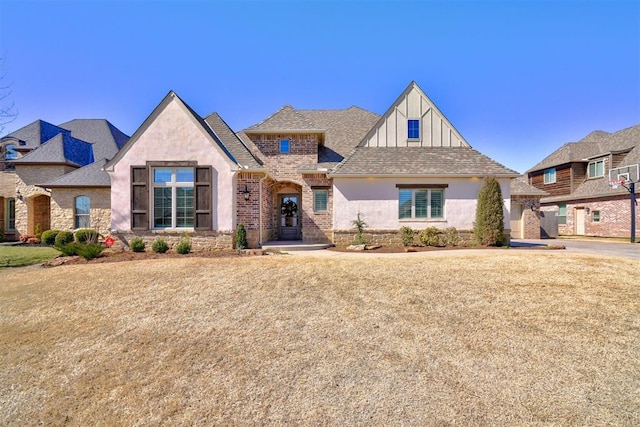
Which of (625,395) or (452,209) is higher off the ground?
(452,209)

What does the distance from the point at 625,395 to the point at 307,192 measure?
13.8 metres

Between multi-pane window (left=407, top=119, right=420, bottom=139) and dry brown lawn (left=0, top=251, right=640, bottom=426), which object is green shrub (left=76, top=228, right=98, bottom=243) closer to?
dry brown lawn (left=0, top=251, right=640, bottom=426)

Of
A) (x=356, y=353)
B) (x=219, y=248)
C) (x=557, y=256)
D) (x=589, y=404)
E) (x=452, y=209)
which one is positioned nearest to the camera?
(x=589, y=404)

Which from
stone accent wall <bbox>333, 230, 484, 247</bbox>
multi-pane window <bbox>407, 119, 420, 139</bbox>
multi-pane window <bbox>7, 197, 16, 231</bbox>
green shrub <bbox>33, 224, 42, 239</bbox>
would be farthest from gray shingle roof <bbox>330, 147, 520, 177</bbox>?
multi-pane window <bbox>7, 197, 16, 231</bbox>

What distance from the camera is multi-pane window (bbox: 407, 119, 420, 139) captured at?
15.2 metres

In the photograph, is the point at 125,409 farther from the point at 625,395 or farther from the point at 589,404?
the point at 625,395

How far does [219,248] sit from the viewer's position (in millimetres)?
12320

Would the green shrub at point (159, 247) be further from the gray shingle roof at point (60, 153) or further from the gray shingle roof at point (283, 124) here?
the gray shingle roof at point (60, 153)

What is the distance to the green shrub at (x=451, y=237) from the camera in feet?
44.3

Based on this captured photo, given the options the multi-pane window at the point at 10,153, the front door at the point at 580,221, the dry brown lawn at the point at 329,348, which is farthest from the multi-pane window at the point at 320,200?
the front door at the point at 580,221

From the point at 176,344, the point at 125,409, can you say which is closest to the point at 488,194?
the point at 176,344

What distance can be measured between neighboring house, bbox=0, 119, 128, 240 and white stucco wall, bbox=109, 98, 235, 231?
557 cm

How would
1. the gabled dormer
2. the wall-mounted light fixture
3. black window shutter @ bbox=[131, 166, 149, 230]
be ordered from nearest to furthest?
1. black window shutter @ bbox=[131, 166, 149, 230]
2. the wall-mounted light fixture
3. the gabled dormer

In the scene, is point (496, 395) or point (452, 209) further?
point (452, 209)
